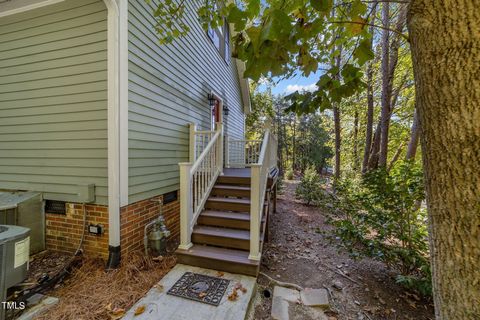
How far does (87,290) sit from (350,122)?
16.4 meters

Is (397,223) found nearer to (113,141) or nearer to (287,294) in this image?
(287,294)

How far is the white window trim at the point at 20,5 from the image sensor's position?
3.09 metres

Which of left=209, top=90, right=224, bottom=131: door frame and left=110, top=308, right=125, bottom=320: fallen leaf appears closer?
left=110, top=308, right=125, bottom=320: fallen leaf

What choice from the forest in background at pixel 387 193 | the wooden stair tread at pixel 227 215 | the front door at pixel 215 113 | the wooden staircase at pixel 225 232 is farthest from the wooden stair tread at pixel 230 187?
the front door at pixel 215 113

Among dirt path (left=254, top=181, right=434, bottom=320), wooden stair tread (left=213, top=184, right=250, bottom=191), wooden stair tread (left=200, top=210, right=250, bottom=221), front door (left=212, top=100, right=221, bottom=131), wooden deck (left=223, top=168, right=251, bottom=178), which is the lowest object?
dirt path (left=254, top=181, right=434, bottom=320)

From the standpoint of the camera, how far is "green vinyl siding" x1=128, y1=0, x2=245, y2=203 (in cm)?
330

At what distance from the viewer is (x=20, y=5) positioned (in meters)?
3.17

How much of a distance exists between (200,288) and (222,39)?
757cm

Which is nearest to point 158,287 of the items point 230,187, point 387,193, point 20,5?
point 230,187

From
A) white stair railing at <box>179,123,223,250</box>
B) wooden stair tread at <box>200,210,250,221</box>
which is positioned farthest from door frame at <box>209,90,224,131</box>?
wooden stair tread at <box>200,210,250,221</box>

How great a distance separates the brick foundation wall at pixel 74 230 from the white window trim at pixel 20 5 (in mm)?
2867

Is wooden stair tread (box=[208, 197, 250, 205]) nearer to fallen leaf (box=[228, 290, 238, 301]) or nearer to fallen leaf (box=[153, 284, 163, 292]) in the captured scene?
fallen leaf (box=[228, 290, 238, 301])

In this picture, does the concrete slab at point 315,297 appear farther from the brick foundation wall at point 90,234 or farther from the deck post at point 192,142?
the deck post at point 192,142

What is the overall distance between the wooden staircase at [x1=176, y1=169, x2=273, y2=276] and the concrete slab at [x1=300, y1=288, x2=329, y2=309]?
661mm
